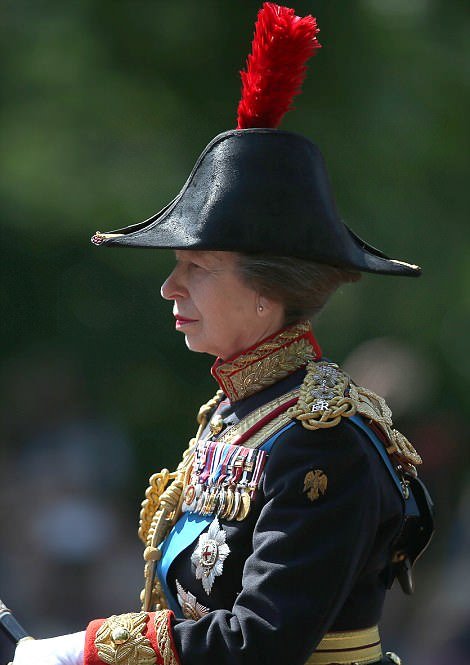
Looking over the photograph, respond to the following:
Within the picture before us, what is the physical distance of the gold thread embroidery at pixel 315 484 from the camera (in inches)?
101

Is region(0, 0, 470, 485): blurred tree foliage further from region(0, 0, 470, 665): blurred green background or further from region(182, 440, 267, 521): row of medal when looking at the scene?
region(182, 440, 267, 521): row of medal

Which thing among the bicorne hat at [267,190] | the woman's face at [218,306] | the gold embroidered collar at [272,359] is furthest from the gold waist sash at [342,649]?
the bicorne hat at [267,190]


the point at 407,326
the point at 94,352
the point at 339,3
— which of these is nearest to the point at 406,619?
the point at 407,326

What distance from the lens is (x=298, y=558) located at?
8.29ft

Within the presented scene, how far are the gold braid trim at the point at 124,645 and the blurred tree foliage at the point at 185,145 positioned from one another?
465 centimetres

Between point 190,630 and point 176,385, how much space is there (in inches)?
194

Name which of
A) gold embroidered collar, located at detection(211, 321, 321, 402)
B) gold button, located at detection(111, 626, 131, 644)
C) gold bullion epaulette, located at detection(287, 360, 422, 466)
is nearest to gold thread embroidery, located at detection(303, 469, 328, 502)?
gold bullion epaulette, located at detection(287, 360, 422, 466)

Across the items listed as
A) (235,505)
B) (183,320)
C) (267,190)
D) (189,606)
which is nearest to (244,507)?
(235,505)

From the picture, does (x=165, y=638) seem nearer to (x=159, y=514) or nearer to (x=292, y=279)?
(x=159, y=514)

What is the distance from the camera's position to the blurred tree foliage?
23.5 ft

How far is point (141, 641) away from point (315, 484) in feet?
1.60

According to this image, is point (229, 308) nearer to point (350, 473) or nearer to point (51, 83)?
point (350, 473)

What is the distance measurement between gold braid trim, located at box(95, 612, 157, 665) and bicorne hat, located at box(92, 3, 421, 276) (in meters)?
0.82

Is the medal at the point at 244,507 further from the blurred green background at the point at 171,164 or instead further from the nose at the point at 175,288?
the blurred green background at the point at 171,164
